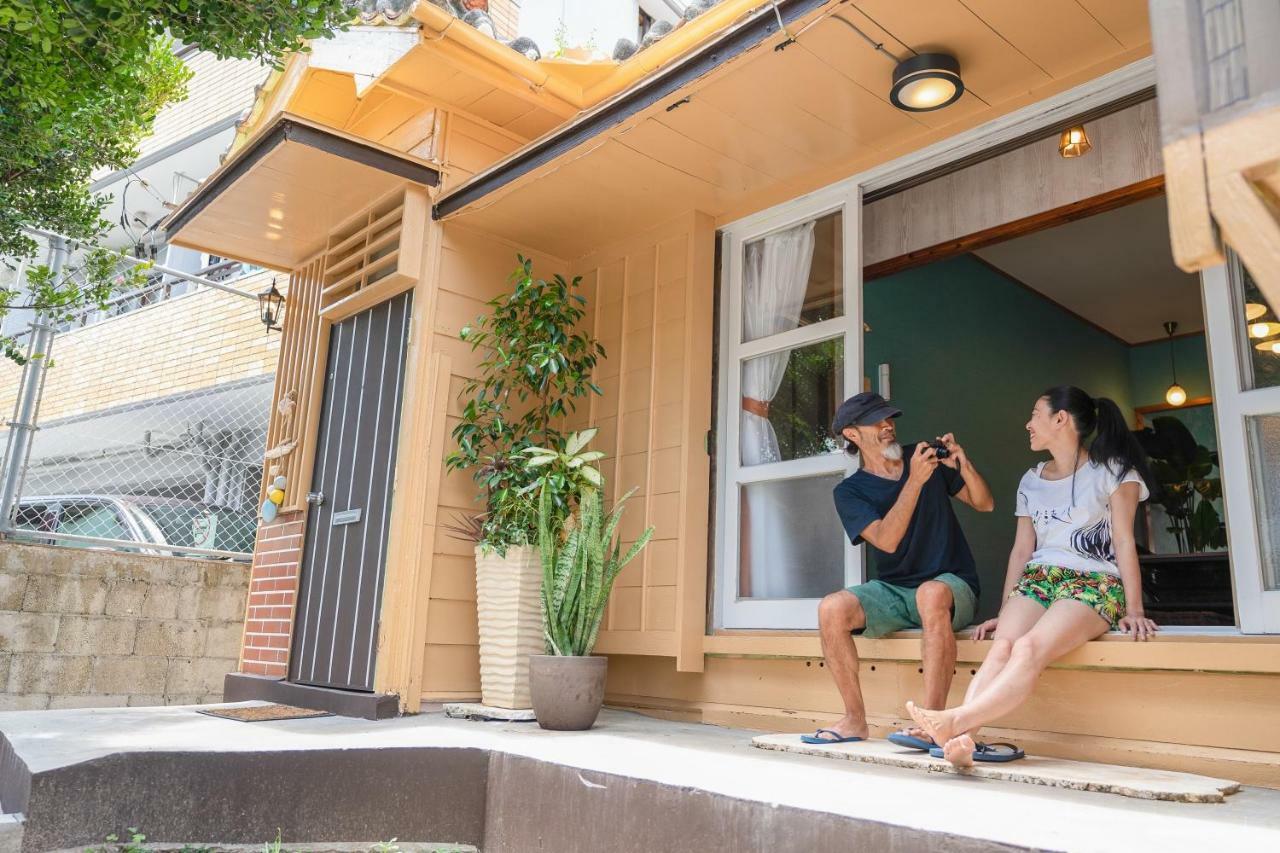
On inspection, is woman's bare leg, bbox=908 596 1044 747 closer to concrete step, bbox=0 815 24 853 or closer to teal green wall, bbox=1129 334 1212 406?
concrete step, bbox=0 815 24 853

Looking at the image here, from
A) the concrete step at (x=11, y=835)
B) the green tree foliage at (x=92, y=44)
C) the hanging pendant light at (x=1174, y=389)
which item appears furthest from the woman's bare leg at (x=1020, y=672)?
the hanging pendant light at (x=1174, y=389)

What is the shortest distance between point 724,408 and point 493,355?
119 centimetres

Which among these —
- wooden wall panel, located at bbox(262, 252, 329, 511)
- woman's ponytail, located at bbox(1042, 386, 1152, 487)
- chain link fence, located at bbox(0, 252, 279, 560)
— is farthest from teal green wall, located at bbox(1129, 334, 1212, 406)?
chain link fence, located at bbox(0, 252, 279, 560)

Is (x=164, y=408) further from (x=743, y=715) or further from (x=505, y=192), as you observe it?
(x=743, y=715)

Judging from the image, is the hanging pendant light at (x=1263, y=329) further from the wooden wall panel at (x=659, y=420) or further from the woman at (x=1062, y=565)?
the wooden wall panel at (x=659, y=420)

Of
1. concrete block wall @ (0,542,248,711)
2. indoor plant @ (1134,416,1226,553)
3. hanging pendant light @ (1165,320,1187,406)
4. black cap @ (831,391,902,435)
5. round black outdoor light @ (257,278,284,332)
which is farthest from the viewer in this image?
hanging pendant light @ (1165,320,1187,406)

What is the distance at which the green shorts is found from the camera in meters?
3.17

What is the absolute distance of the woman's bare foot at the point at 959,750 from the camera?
95.6 inches

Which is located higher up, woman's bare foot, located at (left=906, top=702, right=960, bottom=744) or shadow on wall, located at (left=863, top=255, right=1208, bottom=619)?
shadow on wall, located at (left=863, top=255, right=1208, bottom=619)

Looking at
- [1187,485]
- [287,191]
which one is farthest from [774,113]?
[1187,485]

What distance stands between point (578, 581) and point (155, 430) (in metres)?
4.71

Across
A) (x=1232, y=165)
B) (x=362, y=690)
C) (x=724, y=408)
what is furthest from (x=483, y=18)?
(x=1232, y=165)

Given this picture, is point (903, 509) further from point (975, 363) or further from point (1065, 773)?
point (975, 363)

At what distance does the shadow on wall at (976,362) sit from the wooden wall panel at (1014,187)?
0.46 metres
